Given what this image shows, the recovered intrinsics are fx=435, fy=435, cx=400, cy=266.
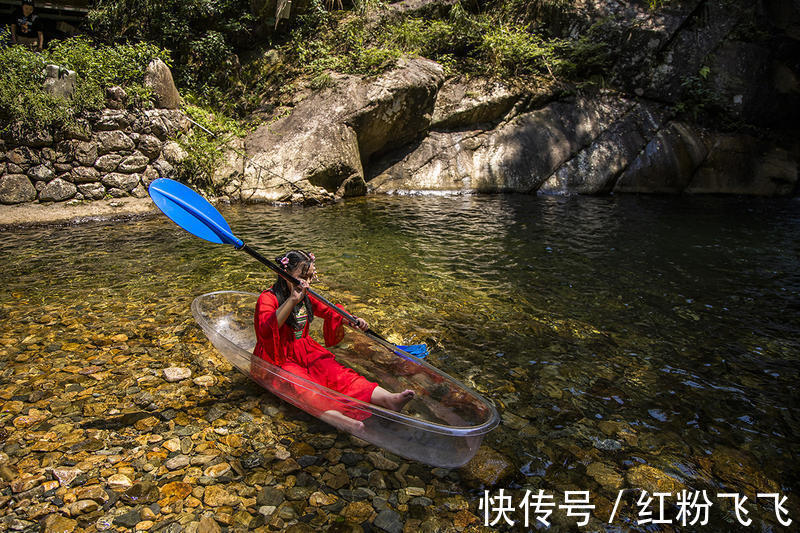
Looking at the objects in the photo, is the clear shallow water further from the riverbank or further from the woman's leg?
the woman's leg

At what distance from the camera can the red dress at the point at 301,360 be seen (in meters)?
3.04

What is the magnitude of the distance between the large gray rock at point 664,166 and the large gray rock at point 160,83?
13.0 meters

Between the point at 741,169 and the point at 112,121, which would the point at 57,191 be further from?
the point at 741,169

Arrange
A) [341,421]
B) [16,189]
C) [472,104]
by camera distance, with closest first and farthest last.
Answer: [341,421] → [16,189] → [472,104]

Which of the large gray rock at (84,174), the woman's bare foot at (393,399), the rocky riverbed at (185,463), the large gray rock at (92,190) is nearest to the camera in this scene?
the rocky riverbed at (185,463)

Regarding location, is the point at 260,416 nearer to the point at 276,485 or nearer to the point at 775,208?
the point at 276,485

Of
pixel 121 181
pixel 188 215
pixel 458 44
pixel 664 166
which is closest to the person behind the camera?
pixel 188 215

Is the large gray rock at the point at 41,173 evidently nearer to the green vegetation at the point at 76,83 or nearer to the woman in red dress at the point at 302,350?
the green vegetation at the point at 76,83

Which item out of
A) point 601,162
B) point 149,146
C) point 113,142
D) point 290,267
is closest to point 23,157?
point 113,142

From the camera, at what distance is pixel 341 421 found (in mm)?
2852

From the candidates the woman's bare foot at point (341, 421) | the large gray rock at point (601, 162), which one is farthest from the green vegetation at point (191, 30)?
the woman's bare foot at point (341, 421)

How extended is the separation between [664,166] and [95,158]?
15456mm

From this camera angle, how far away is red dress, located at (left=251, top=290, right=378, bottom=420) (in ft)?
9.99

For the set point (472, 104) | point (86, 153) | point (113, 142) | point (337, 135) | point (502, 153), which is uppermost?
point (472, 104)
